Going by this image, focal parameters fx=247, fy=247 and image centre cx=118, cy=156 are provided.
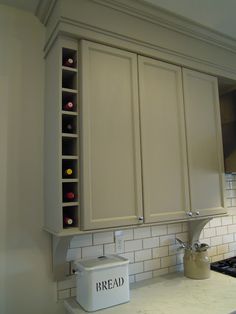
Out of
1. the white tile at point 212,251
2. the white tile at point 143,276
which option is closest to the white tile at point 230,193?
the white tile at point 212,251

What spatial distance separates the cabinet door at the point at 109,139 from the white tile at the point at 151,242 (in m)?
0.47

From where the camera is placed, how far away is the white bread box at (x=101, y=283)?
4.16 ft

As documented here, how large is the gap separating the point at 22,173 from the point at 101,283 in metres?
0.74

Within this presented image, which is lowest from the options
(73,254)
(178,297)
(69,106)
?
(178,297)

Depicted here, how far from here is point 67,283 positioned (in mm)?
1445

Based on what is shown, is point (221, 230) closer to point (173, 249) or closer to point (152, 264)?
point (173, 249)

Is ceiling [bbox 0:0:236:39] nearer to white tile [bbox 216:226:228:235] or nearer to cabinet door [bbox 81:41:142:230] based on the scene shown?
cabinet door [bbox 81:41:142:230]

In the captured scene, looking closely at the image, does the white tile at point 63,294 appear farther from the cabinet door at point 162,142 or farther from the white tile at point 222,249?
the white tile at point 222,249

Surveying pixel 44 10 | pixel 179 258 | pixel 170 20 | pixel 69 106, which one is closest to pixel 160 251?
pixel 179 258

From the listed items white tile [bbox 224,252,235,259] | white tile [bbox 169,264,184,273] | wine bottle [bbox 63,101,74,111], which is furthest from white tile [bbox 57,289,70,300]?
white tile [bbox 224,252,235,259]

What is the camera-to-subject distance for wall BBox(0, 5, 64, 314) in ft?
4.39

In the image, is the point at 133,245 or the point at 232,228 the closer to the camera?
the point at 133,245

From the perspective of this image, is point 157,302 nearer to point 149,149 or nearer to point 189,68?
point 149,149

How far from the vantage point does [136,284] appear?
165cm
